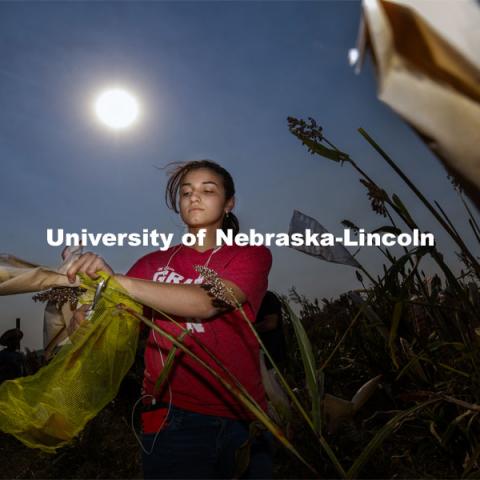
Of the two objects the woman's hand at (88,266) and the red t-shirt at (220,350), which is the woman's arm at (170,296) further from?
the red t-shirt at (220,350)

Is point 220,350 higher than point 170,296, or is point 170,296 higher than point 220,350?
point 170,296

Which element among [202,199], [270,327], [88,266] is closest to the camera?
[88,266]

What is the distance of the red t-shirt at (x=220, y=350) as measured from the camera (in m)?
1.23

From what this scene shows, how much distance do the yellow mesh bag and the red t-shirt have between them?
162mm

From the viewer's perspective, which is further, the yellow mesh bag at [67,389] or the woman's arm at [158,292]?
the yellow mesh bag at [67,389]

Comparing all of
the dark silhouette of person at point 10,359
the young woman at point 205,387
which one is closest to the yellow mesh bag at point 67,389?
the young woman at point 205,387

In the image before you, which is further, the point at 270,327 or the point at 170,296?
the point at 270,327

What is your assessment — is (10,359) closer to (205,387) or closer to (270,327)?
(270,327)

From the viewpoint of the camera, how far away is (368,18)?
29 centimetres

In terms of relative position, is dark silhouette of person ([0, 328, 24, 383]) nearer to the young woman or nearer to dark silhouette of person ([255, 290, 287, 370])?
dark silhouette of person ([255, 290, 287, 370])

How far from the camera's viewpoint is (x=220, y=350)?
1.29m

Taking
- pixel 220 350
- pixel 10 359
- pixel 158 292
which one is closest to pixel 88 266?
pixel 158 292

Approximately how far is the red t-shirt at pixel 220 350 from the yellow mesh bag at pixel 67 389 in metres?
0.16

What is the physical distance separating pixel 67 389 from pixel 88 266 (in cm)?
36
